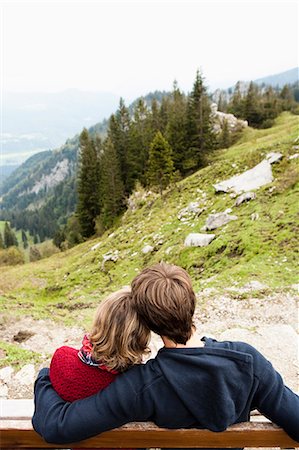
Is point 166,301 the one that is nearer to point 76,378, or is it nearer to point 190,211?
point 76,378

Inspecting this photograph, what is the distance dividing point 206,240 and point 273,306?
20.1 feet

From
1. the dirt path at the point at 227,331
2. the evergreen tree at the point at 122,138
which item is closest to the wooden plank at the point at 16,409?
the dirt path at the point at 227,331

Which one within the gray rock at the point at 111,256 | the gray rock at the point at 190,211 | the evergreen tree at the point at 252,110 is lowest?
the gray rock at the point at 111,256

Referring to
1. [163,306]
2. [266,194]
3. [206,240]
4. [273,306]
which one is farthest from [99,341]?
[266,194]

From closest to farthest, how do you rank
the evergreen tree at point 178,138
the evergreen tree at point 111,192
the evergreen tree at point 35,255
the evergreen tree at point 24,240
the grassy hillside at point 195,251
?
1. the grassy hillside at point 195,251
2. the evergreen tree at point 178,138
3. the evergreen tree at point 111,192
4. the evergreen tree at point 35,255
5. the evergreen tree at point 24,240

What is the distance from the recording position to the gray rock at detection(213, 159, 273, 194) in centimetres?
1900

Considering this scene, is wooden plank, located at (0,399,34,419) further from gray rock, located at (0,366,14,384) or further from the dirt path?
gray rock, located at (0,366,14,384)

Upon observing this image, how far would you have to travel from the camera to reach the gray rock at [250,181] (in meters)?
19.0

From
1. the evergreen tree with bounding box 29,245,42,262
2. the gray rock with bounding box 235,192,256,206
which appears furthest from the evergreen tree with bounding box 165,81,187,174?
the evergreen tree with bounding box 29,245,42,262

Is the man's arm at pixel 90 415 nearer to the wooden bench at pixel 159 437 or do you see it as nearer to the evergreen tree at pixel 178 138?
the wooden bench at pixel 159 437

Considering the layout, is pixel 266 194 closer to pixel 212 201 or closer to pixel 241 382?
pixel 212 201

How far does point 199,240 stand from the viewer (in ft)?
49.1

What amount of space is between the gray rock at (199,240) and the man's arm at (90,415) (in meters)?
12.7

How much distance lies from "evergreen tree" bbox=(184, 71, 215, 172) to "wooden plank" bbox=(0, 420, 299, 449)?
33980 mm
